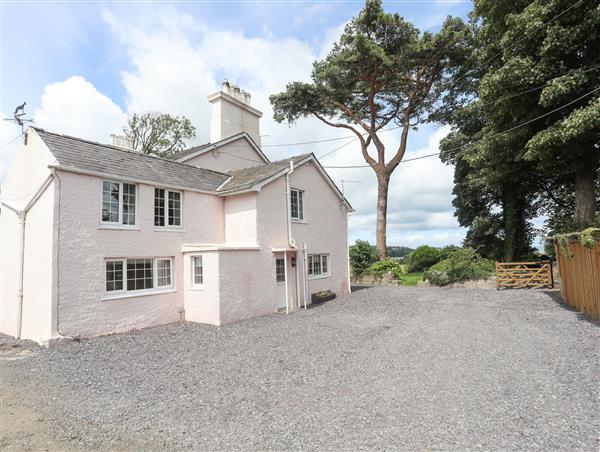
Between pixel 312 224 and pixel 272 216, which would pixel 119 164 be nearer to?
pixel 272 216

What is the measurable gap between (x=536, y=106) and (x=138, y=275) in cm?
1804

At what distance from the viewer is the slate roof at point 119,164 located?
1026cm

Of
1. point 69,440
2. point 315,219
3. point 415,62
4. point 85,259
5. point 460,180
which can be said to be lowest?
point 69,440

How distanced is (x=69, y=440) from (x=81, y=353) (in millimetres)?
4706

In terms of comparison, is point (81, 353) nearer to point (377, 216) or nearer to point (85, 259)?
point (85, 259)

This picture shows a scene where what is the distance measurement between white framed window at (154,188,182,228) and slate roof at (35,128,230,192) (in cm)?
39

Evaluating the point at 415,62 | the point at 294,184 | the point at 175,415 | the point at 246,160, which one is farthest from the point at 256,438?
the point at 415,62

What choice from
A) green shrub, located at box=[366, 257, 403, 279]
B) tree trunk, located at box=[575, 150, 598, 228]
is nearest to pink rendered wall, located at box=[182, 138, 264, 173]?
green shrub, located at box=[366, 257, 403, 279]

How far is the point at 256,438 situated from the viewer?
4.33 metres

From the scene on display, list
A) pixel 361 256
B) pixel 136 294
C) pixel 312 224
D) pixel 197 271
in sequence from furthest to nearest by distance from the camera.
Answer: pixel 361 256
pixel 312 224
pixel 197 271
pixel 136 294

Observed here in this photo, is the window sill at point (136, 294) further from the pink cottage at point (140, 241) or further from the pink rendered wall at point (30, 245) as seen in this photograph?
the pink rendered wall at point (30, 245)

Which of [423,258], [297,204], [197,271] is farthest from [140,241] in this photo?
[423,258]

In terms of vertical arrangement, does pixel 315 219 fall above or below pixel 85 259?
above

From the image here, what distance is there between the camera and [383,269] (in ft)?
76.7
